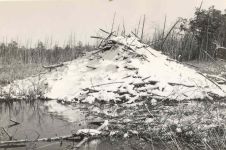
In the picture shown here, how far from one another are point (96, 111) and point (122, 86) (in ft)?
5.48

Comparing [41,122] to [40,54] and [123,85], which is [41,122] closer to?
[123,85]

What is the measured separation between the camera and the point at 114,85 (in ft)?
26.9

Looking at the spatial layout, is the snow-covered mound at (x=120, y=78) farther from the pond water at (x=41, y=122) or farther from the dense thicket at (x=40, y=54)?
the dense thicket at (x=40, y=54)

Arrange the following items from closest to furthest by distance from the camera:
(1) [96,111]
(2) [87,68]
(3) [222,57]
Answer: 1. (3) [222,57]
2. (1) [96,111]
3. (2) [87,68]

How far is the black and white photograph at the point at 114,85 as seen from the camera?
4594mm

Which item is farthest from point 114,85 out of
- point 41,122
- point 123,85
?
point 41,122

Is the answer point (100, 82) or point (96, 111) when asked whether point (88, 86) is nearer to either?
point (100, 82)

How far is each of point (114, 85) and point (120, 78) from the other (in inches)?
12.1

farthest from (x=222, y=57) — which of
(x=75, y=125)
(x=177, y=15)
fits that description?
(x=177, y=15)

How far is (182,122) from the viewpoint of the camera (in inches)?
185

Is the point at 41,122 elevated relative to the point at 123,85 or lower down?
lower down

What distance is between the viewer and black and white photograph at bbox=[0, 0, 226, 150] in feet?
15.1

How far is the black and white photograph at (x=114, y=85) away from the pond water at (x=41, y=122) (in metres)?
0.01

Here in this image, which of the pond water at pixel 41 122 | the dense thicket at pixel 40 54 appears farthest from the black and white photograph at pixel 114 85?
the dense thicket at pixel 40 54
